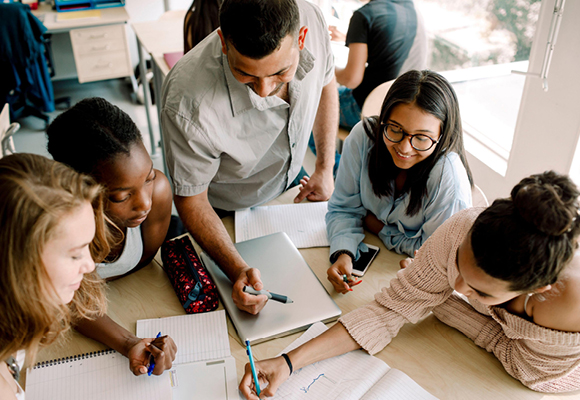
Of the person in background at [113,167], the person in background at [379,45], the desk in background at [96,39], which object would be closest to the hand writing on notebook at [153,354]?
the person in background at [113,167]

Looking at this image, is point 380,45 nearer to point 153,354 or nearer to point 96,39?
point 153,354

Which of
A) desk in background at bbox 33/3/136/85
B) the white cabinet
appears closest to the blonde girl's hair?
desk in background at bbox 33/3/136/85

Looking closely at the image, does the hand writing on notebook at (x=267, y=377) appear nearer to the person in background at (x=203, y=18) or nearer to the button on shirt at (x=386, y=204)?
the button on shirt at (x=386, y=204)

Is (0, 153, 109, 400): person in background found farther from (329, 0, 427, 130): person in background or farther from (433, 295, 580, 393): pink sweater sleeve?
(329, 0, 427, 130): person in background

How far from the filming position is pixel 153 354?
100cm

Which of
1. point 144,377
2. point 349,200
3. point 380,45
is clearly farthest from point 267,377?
point 380,45

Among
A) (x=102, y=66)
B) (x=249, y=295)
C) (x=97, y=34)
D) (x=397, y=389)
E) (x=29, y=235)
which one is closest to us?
(x=29, y=235)

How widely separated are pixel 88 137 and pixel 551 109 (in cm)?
170

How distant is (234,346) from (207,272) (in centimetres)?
22

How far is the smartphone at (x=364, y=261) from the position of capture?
4.22 ft

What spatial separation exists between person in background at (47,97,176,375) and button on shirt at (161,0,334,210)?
0.20 m

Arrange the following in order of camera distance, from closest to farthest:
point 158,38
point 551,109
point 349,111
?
point 551,109 → point 349,111 → point 158,38

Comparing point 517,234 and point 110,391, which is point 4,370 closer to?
point 110,391

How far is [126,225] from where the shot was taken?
115 centimetres
